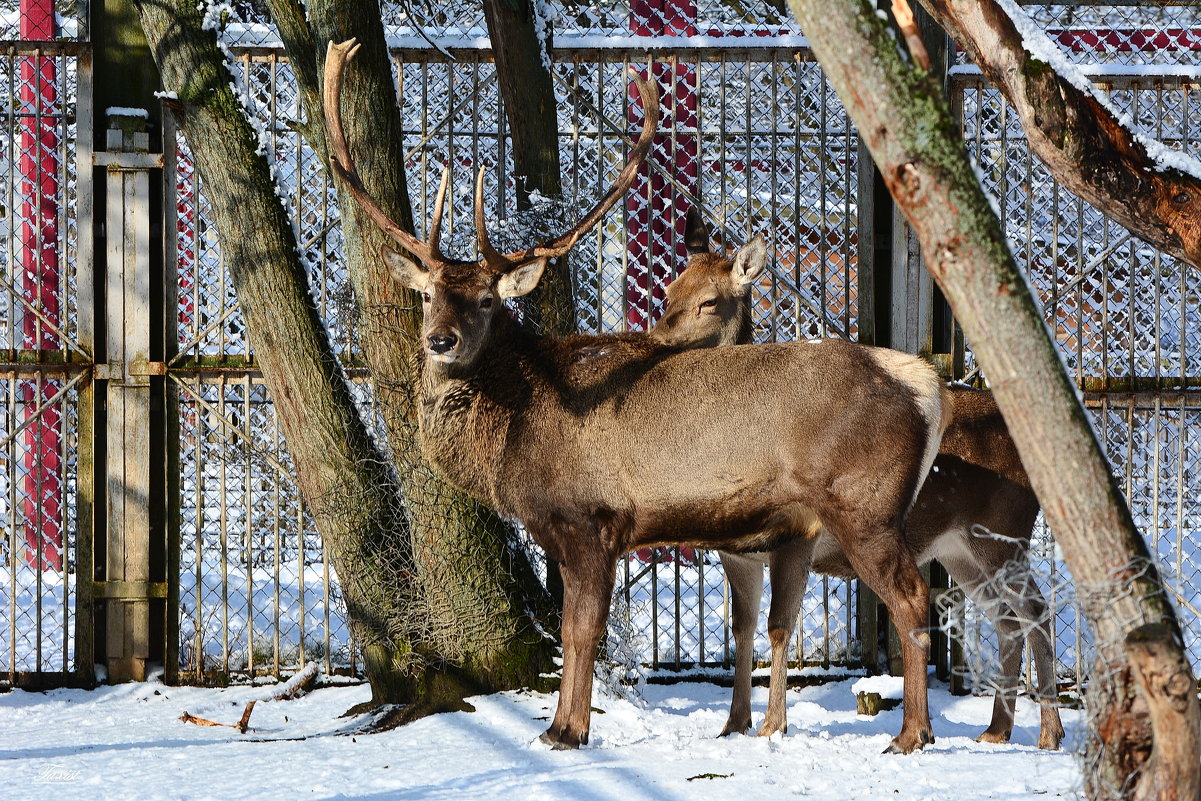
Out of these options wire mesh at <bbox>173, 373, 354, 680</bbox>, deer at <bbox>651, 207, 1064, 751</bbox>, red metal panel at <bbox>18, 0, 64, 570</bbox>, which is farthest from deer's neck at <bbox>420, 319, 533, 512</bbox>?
red metal panel at <bbox>18, 0, 64, 570</bbox>

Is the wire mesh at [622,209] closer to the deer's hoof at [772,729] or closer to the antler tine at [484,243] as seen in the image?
the antler tine at [484,243]

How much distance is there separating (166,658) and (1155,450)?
17.7 ft

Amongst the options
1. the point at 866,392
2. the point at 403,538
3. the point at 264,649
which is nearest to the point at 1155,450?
the point at 866,392

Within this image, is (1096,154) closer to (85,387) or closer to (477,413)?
(477,413)

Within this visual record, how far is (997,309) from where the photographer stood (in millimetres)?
2889

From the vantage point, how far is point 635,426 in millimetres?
5406

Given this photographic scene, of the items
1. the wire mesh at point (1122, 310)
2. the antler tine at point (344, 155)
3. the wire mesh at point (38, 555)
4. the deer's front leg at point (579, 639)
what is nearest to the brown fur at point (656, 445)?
the deer's front leg at point (579, 639)

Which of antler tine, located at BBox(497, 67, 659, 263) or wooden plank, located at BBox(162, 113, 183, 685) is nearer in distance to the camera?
antler tine, located at BBox(497, 67, 659, 263)

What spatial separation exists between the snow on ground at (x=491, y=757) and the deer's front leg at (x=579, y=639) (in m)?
0.12

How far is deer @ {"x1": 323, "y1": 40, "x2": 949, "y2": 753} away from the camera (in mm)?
5164

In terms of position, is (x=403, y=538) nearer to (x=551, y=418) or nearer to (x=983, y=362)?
(x=551, y=418)

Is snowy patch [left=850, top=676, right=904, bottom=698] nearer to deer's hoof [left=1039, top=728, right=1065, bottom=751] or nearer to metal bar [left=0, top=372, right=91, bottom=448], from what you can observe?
deer's hoof [left=1039, top=728, right=1065, bottom=751]

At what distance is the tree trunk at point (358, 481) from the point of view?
19.8 feet

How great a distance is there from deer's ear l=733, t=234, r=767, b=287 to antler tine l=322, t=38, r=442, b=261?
179 centimetres
